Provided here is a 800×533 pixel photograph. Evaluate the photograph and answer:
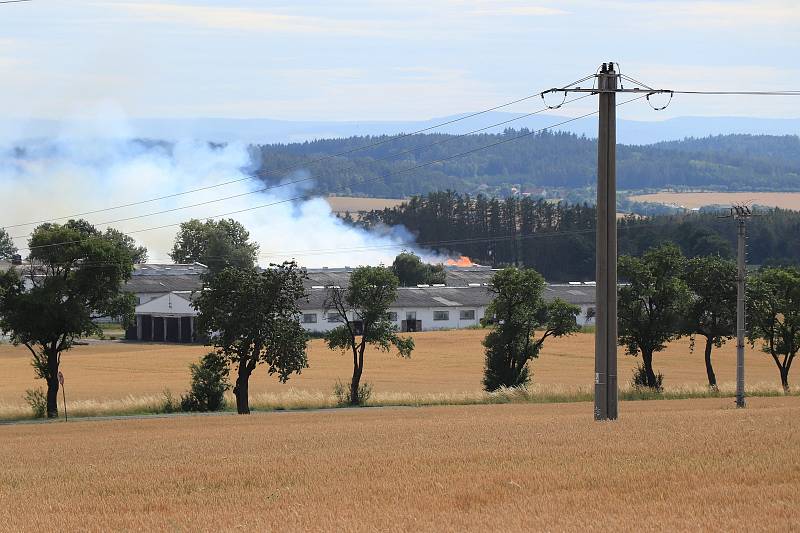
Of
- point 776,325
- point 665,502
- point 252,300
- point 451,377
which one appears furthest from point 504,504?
Answer: point 451,377

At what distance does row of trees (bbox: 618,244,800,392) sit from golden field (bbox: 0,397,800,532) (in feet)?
120

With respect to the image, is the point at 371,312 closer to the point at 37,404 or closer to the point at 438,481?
the point at 37,404

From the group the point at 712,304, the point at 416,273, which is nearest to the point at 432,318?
the point at 416,273

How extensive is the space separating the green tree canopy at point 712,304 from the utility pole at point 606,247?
36.5m

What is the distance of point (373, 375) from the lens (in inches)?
3364

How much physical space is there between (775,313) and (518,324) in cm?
1524

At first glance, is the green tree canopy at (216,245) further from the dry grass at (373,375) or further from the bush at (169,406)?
the bush at (169,406)

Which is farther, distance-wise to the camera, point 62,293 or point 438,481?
point 62,293

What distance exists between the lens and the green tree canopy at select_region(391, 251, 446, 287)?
166875 millimetres

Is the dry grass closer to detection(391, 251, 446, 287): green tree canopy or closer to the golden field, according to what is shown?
the golden field

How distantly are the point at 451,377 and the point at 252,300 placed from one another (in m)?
27.7

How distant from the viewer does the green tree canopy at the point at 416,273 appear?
167 metres

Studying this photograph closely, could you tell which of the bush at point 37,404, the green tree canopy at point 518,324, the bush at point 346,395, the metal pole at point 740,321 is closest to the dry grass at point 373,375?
the bush at point 346,395

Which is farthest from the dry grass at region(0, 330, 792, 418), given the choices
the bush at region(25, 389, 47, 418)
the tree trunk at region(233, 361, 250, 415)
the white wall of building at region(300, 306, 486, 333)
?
the white wall of building at region(300, 306, 486, 333)
